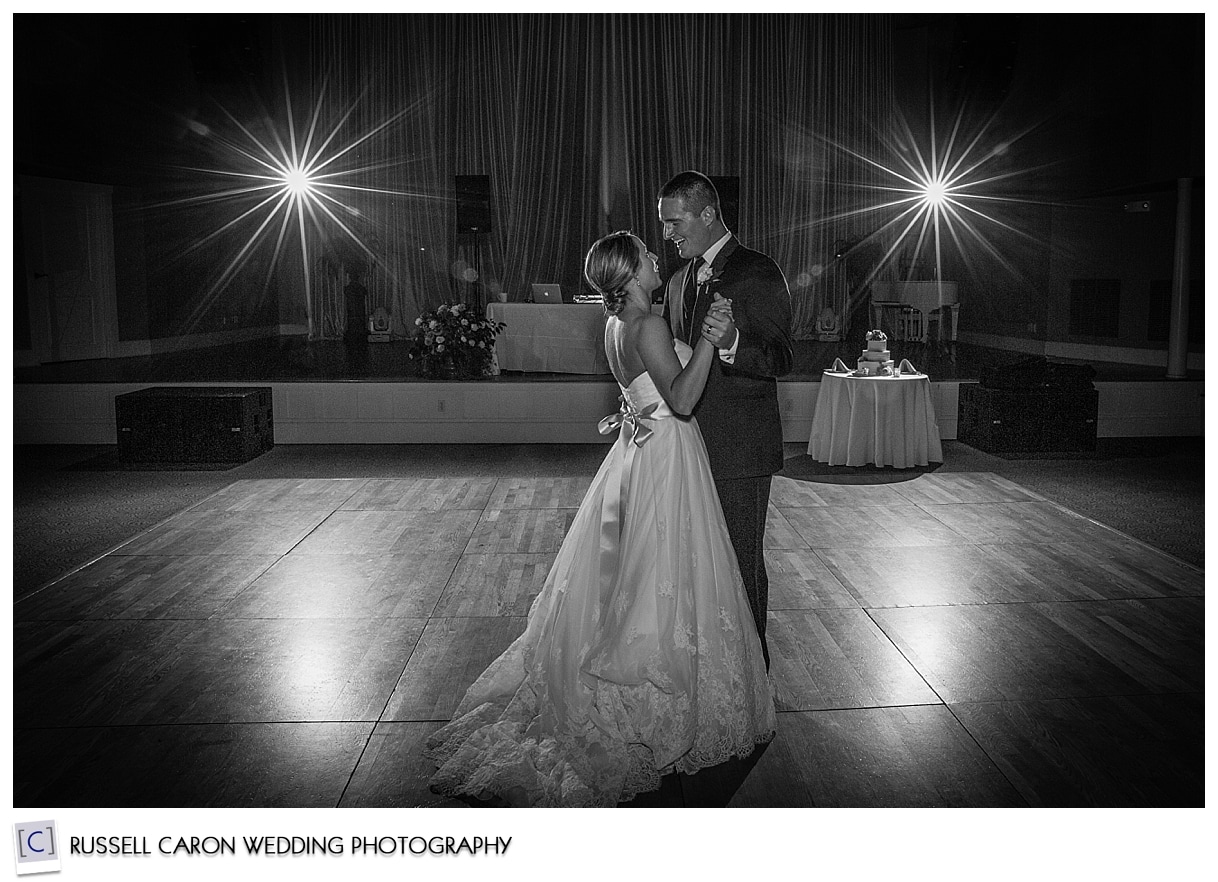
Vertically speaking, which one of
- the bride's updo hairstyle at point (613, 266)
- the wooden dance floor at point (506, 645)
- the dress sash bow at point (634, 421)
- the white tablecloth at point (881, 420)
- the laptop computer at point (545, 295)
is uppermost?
the laptop computer at point (545, 295)

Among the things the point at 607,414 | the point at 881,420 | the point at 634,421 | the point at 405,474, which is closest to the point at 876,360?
the point at 881,420

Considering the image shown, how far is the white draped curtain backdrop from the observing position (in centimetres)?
1299

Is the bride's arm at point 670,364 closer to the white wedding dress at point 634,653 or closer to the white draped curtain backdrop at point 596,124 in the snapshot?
the white wedding dress at point 634,653

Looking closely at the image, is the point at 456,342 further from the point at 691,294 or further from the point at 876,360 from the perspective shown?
the point at 691,294

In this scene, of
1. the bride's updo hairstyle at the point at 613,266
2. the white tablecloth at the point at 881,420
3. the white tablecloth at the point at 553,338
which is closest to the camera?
the bride's updo hairstyle at the point at 613,266

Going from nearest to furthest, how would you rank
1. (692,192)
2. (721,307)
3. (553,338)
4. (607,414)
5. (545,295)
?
(721,307), (692,192), (607,414), (553,338), (545,295)

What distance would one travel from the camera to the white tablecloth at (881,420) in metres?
6.80

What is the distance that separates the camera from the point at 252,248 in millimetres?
14195

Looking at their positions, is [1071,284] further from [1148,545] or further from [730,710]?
[730,710]

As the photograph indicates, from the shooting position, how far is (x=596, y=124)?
1317 cm

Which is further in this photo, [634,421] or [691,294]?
[691,294]
